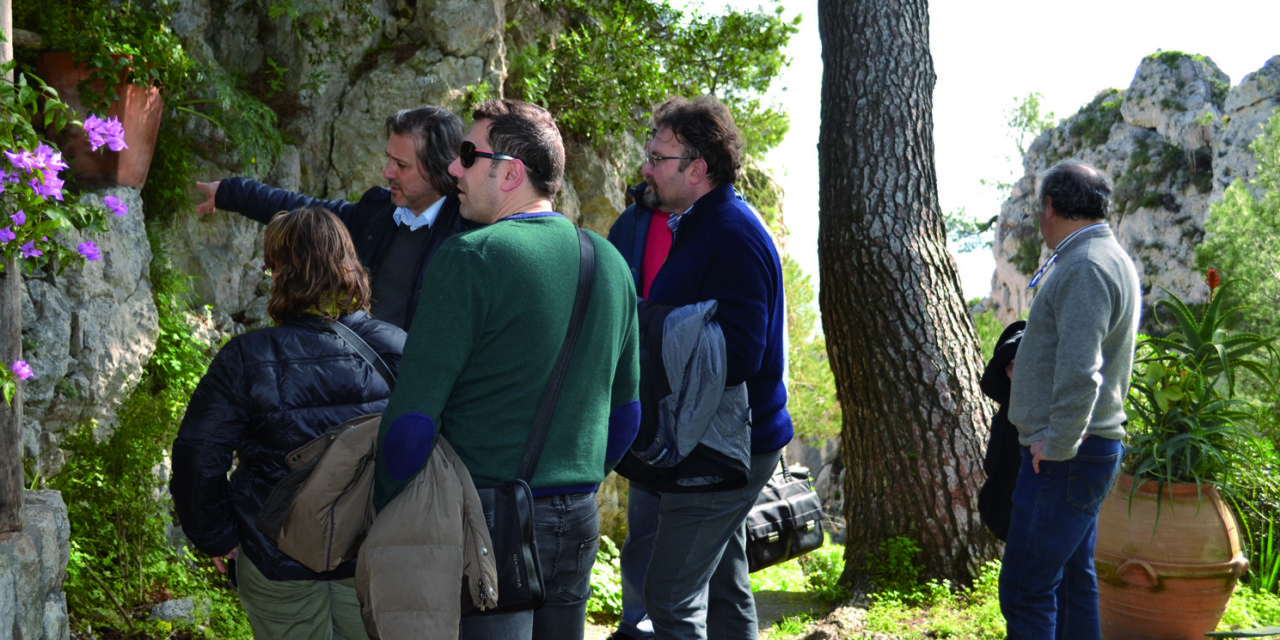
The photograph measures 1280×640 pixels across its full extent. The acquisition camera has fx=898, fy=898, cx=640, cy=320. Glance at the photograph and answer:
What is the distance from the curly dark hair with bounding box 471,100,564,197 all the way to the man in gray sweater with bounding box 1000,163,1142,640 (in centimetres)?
168

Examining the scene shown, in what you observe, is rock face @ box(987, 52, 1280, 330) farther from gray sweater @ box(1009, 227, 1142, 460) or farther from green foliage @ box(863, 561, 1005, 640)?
gray sweater @ box(1009, 227, 1142, 460)

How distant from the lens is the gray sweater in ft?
8.79

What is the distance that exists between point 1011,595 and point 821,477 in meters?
27.6

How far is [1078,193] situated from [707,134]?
1.21 meters

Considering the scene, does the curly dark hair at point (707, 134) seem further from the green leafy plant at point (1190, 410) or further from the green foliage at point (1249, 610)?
the green foliage at point (1249, 610)

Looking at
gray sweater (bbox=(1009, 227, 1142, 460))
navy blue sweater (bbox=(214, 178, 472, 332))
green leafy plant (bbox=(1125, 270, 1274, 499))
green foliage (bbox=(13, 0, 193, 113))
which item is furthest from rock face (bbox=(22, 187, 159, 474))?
green leafy plant (bbox=(1125, 270, 1274, 499))

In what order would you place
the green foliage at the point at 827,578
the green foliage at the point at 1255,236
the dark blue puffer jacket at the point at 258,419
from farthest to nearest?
the green foliage at the point at 1255,236 → the green foliage at the point at 827,578 → the dark blue puffer jacket at the point at 258,419

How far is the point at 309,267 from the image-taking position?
2129 mm

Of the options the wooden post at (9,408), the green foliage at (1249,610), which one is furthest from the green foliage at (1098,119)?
the wooden post at (9,408)

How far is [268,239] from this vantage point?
220cm

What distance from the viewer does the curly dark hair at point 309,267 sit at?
212 cm

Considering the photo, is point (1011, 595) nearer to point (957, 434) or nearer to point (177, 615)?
point (957, 434)

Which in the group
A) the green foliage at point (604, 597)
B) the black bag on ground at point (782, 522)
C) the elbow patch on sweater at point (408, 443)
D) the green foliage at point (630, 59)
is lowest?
the green foliage at point (604, 597)

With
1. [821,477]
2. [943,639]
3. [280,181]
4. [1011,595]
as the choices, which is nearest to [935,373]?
[943,639]
